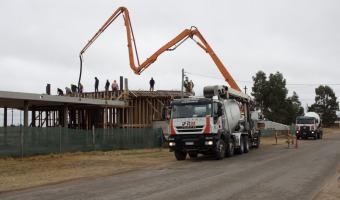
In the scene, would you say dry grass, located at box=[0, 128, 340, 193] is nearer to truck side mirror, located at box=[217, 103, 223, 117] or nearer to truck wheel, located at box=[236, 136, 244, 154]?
truck side mirror, located at box=[217, 103, 223, 117]

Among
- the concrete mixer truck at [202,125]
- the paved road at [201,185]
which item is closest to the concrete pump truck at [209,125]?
the concrete mixer truck at [202,125]

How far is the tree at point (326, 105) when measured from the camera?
109 meters

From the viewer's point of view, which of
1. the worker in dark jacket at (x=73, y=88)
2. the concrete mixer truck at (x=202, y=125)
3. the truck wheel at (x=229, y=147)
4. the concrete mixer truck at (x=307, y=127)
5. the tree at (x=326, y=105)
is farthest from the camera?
the tree at (x=326, y=105)

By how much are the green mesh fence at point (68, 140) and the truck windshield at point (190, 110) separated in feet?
26.0

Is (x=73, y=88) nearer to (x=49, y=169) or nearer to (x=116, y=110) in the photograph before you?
(x=116, y=110)

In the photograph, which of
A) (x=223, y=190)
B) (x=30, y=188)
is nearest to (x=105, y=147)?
(x=30, y=188)

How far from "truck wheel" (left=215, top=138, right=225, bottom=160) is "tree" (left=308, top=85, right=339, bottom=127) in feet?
304

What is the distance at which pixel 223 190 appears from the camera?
36.2 feet

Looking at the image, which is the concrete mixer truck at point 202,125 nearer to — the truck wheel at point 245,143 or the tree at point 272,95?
the truck wheel at point 245,143

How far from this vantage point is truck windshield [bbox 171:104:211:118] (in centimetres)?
2027

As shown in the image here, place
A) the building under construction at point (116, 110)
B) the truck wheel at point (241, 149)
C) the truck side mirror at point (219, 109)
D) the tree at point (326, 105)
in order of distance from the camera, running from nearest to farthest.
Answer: the truck side mirror at point (219, 109) → the truck wheel at point (241, 149) → the building under construction at point (116, 110) → the tree at point (326, 105)

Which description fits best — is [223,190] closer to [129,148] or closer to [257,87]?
[129,148]

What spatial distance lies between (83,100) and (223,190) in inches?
832

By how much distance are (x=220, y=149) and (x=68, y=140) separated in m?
9.93
